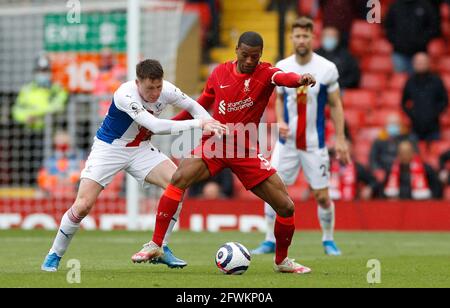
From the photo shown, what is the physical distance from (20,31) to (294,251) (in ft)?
31.2

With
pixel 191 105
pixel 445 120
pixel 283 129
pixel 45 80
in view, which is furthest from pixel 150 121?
pixel 445 120

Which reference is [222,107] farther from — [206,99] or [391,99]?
[391,99]

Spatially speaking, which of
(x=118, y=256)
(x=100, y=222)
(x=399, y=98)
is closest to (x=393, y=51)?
(x=399, y=98)

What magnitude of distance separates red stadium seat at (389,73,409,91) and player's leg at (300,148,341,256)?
882 cm

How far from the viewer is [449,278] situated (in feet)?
30.2

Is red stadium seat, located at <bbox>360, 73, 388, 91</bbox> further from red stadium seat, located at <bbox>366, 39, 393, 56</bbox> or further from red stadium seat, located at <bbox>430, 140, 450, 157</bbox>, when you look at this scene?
red stadium seat, located at <bbox>430, 140, 450, 157</bbox>

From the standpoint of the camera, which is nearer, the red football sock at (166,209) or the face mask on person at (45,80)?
the red football sock at (166,209)

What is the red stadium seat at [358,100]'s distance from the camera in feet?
68.5

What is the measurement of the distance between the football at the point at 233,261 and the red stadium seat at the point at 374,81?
1245 centimetres

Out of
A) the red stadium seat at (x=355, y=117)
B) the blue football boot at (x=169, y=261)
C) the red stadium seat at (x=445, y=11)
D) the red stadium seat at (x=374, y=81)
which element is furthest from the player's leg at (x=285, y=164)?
the red stadium seat at (x=445, y=11)

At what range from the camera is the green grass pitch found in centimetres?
869

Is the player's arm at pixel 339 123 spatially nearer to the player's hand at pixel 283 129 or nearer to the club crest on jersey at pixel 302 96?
the club crest on jersey at pixel 302 96

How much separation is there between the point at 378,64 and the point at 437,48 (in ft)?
3.80

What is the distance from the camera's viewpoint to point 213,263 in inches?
425
